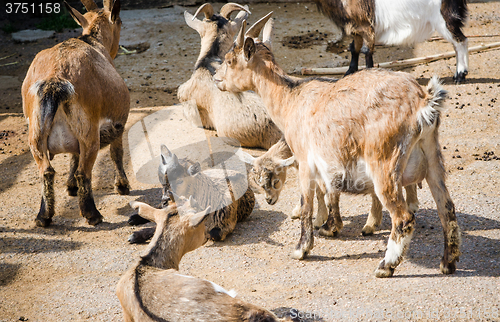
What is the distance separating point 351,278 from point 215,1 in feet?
35.5

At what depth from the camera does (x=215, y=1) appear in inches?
523

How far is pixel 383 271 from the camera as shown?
151 inches

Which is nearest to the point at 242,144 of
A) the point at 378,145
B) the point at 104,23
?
the point at 104,23

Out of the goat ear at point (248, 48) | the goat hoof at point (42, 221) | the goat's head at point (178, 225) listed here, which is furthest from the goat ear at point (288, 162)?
the goat hoof at point (42, 221)

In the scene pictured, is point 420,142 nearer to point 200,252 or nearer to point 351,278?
point 351,278

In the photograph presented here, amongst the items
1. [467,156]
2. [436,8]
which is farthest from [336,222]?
[436,8]

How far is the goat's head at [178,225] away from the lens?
3.47m

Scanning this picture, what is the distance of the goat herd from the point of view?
3.40 metres

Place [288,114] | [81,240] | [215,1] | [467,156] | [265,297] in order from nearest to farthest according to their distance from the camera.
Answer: [265,297] → [288,114] → [81,240] → [467,156] → [215,1]

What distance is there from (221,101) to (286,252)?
3407 millimetres

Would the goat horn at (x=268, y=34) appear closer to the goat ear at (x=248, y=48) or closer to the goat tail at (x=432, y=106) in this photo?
the goat ear at (x=248, y=48)

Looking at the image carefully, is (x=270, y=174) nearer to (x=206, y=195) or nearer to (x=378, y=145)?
(x=206, y=195)

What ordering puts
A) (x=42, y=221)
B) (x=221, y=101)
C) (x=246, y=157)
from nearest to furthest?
1. (x=42, y=221)
2. (x=246, y=157)
3. (x=221, y=101)

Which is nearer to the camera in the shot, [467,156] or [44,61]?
[44,61]
